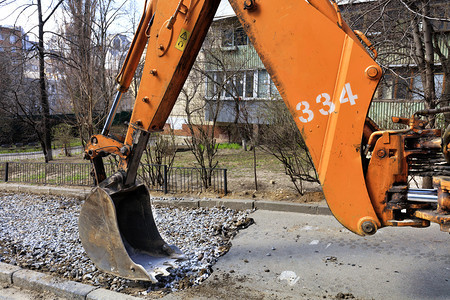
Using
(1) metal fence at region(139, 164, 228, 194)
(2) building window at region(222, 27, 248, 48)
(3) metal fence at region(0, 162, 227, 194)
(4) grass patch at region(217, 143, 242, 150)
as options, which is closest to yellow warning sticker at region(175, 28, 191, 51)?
(3) metal fence at region(0, 162, 227, 194)

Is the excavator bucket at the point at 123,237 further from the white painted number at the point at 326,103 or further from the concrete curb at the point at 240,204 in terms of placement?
the concrete curb at the point at 240,204

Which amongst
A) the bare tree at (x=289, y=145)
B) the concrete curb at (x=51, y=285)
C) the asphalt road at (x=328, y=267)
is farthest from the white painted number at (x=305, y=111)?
the bare tree at (x=289, y=145)

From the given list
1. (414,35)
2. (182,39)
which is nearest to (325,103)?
(182,39)

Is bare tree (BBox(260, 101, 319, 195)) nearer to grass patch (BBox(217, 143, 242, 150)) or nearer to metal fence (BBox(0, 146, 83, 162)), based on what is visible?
grass patch (BBox(217, 143, 242, 150))

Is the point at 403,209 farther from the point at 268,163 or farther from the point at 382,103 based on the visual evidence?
the point at 382,103

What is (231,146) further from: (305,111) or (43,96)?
(305,111)

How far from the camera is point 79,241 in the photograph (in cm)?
616

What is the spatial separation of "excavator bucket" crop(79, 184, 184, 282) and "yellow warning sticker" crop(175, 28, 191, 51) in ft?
6.07

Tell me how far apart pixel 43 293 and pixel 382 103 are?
622 inches

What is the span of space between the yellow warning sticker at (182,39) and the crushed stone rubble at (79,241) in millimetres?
2842

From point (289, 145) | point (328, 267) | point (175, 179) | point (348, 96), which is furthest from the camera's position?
point (175, 179)

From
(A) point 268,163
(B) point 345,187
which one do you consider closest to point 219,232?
(B) point 345,187

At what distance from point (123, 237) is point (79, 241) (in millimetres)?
2135

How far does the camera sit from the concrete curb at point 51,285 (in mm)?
4281
